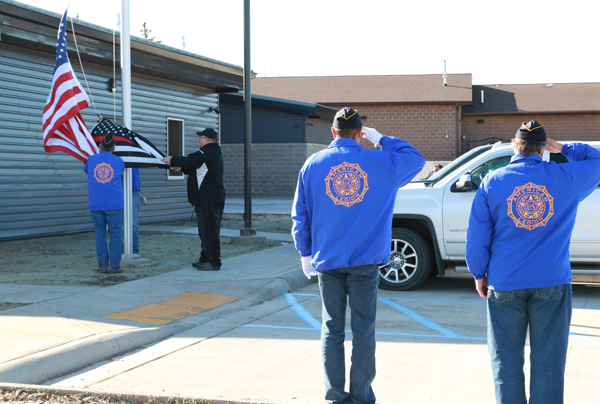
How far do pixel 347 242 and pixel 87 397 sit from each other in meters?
2.14

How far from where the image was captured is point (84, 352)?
5488 mm

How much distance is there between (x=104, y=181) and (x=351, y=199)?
607 centimetres

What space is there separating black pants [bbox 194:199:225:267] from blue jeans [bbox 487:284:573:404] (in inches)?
250

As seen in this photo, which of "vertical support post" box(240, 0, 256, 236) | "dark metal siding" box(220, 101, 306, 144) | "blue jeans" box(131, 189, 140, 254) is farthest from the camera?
"dark metal siding" box(220, 101, 306, 144)

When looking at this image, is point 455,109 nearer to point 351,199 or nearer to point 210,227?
point 210,227

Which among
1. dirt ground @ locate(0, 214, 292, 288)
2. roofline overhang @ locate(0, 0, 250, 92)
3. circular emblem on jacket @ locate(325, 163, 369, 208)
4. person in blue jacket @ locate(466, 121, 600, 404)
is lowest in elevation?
dirt ground @ locate(0, 214, 292, 288)

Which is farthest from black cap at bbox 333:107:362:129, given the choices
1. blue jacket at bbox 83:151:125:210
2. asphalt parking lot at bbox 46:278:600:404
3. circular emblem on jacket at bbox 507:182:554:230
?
blue jacket at bbox 83:151:125:210

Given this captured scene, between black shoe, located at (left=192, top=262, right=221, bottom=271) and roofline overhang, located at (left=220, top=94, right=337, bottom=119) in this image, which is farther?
roofline overhang, located at (left=220, top=94, right=337, bottom=119)

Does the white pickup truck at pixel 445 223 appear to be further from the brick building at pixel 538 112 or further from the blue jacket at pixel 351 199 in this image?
the brick building at pixel 538 112

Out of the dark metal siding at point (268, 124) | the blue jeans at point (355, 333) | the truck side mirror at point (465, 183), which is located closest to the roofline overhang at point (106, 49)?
the truck side mirror at point (465, 183)

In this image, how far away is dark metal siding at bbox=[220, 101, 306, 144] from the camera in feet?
99.8

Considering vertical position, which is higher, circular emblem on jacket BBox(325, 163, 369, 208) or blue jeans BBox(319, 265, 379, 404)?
circular emblem on jacket BBox(325, 163, 369, 208)

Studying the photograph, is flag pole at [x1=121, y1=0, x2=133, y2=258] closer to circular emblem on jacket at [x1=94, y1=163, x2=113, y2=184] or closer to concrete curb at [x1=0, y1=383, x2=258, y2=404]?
circular emblem on jacket at [x1=94, y1=163, x2=113, y2=184]

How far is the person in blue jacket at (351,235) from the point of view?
13.1 feet
